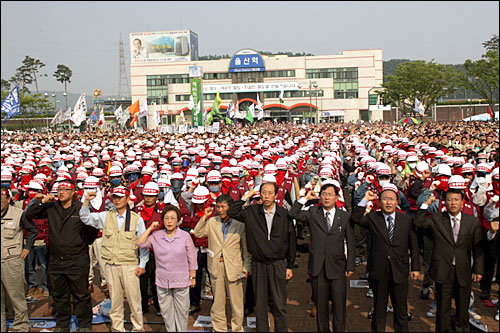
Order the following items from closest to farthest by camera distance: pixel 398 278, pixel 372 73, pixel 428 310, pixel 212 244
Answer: pixel 398 278 < pixel 212 244 < pixel 428 310 < pixel 372 73

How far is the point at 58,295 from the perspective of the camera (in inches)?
243

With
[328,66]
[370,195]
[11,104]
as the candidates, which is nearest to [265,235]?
[370,195]

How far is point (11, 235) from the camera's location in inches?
242

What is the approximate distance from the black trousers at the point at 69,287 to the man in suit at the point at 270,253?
2.27 metres

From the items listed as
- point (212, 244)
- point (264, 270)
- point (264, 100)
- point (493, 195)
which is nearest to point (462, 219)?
point (493, 195)

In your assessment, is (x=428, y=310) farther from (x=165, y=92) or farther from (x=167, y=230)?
(x=165, y=92)

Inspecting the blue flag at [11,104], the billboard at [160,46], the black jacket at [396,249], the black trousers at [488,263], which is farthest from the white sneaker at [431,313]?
the billboard at [160,46]

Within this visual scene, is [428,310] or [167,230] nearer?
[167,230]

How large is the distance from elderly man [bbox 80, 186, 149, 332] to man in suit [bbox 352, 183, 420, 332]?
2.90 meters

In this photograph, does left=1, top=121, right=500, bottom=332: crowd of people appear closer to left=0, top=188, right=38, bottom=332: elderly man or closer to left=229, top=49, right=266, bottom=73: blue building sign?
left=0, top=188, right=38, bottom=332: elderly man

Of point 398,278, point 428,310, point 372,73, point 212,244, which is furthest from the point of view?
point 372,73

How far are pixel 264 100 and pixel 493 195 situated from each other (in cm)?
6445

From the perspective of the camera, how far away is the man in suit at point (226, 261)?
19.5 feet

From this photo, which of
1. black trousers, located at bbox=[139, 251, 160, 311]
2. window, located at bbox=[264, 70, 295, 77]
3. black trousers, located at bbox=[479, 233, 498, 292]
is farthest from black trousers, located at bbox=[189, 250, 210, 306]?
window, located at bbox=[264, 70, 295, 77]
